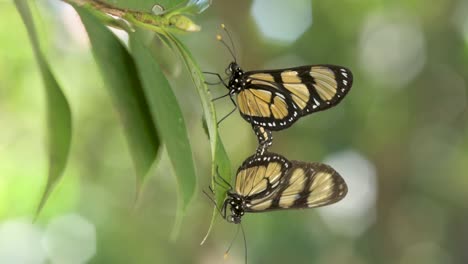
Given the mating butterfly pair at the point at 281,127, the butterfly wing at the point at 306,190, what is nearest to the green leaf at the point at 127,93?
the mating butterfly pair at the point at 281,127

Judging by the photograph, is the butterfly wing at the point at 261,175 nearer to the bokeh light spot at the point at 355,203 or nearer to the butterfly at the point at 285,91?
the butterfly at the point at 285,91

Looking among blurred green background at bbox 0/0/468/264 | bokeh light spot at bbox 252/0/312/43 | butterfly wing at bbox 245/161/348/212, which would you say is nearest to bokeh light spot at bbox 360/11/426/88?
blurred green background at bbox 0/0/468/264

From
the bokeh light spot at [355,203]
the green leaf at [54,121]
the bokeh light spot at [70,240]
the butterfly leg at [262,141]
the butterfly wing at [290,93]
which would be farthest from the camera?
the bokeh light spot at [355,203]

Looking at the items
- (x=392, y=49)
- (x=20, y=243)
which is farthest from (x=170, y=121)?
(x=392, y=49)

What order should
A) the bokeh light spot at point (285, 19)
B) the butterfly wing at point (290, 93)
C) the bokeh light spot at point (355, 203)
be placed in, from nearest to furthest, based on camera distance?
the butterfly wing at point (290, 93), the bokeh light spot at point (285, 19), the bokeh light spot at point (355, 203)

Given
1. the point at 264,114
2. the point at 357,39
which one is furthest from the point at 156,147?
the point at 357,39

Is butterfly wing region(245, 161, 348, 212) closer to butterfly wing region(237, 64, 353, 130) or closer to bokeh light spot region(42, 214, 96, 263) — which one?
butterfly wing region(237, 64, 353, 130)

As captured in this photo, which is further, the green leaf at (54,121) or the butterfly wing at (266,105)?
the butterfly wing at (266,105)

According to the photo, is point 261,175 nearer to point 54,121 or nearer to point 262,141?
point 262,141
